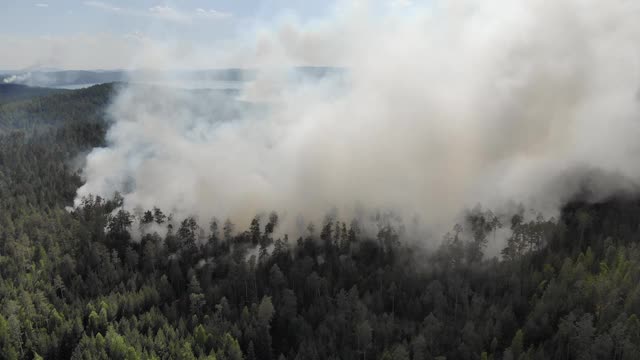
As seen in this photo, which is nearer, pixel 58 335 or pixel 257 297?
pixel 58 335

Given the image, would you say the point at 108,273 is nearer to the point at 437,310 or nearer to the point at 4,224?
the point at 4,224

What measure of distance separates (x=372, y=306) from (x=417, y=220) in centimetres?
5488

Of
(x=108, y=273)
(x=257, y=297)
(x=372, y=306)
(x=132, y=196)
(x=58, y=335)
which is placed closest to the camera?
(x=58, y=335)

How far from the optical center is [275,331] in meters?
121

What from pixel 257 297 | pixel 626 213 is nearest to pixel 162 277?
pixel 257 297

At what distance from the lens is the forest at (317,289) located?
107562mm

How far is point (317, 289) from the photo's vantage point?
13275 cm

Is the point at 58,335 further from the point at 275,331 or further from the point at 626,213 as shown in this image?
the point at 626,213

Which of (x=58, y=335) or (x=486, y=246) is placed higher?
(x=486, y=246)

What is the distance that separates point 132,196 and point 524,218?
14075 centimetres

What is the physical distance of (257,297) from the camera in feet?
441

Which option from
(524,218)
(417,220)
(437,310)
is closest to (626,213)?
(524,218)

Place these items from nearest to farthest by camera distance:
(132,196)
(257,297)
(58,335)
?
Answer: 1. (58,335)
2. (257,297)
3. (132,196)

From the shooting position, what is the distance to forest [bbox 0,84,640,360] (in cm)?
10756
